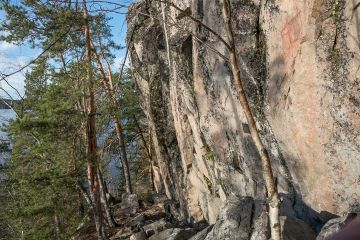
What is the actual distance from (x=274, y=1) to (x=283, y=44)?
3.08 ft

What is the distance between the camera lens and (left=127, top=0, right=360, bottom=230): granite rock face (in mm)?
6426

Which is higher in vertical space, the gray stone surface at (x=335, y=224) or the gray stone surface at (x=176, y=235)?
the gray stone surface at (x=335, y=224)

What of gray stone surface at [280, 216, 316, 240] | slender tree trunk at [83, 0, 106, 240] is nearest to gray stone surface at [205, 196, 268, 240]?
gray stone surface at [280, 216, 316, 240]

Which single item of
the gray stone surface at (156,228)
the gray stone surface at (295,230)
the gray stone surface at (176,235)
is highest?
the gray stone surface at (295,230)

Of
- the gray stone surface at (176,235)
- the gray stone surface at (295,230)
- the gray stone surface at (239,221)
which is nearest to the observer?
the gray stone surface at (295,230)

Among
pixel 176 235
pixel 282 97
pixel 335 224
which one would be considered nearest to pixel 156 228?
pixel 176 235

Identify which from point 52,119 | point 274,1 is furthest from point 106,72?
point 274,1

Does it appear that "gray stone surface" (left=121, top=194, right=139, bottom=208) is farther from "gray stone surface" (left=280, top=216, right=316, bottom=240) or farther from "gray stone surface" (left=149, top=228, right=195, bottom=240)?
"gray stone surface" (left=280, top=216, right=316, bottom=240)

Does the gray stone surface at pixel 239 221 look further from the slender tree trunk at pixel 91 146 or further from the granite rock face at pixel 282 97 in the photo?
the slender tree trunk at pixel 91 146

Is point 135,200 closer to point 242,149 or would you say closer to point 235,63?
point 242,149

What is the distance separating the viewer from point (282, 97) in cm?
777

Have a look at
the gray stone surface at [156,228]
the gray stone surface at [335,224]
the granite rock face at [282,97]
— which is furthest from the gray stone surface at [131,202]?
the gray stone surface at [335,224]

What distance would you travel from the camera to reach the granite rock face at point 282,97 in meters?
6.43

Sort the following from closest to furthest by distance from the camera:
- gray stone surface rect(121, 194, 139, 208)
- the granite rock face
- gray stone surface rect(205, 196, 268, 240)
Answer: the granite rock face → gray stone surface rect(205, 196, 268, 240) → gray stone surface rect(121, 194, 139, 208)
